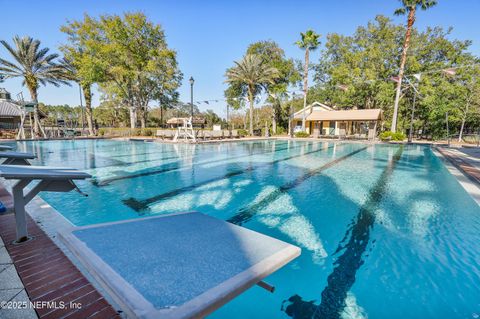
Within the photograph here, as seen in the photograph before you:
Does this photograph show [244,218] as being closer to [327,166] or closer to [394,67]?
[327,166]

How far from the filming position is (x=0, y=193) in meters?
4.61

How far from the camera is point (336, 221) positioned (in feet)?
15.4

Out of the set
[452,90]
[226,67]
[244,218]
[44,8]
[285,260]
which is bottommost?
[244,218]

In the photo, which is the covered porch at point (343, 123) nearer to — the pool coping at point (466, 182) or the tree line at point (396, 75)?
the tree line at point (396, 75)

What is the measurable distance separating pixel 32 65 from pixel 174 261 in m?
30.5

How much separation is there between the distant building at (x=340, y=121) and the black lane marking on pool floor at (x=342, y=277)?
2301 cm

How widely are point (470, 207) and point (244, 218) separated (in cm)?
502

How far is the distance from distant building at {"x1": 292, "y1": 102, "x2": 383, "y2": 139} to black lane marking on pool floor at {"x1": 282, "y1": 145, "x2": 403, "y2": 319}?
23.0m

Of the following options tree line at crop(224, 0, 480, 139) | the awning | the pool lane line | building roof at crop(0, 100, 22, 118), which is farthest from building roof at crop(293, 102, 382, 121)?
building roof at crop(0, 100, 22, 118)

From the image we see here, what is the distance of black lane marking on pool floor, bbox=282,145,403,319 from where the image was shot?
2.47 m

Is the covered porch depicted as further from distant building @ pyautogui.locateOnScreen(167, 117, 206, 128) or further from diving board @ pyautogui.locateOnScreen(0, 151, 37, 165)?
diving board @ pyautogui.locateOnScreen(0, 151, 37, 165)

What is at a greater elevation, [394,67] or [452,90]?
[394,67]

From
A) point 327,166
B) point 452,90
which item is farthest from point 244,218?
point 452,90

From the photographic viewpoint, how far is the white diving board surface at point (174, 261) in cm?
134
